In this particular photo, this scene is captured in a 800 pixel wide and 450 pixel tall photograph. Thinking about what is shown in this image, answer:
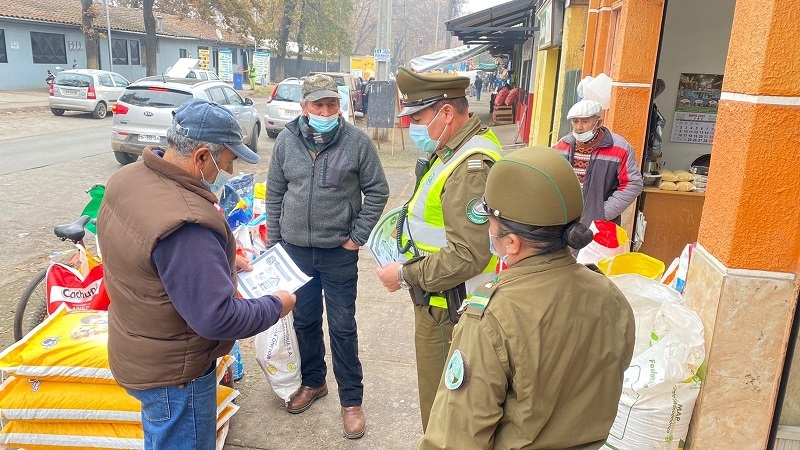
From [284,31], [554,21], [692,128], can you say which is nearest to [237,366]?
[692,128]

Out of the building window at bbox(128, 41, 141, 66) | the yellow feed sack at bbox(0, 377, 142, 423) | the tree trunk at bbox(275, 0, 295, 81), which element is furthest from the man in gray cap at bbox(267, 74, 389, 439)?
the tree trunk at bbox(275, 0, 295, 81)

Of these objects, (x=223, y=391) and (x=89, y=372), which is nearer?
(x=89, y=372)

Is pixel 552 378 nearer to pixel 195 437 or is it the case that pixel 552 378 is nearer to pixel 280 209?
pixel 195 437

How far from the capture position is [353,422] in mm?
3504

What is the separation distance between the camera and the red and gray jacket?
4535mm

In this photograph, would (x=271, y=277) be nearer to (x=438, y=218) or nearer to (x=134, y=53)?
(x=438, y=218)

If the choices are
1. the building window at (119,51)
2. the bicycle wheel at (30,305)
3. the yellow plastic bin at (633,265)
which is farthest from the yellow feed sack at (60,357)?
the building window at (119,51)

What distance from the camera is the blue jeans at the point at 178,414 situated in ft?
7.33

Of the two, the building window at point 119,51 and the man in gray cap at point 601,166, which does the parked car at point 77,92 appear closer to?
the building window at point 119,51

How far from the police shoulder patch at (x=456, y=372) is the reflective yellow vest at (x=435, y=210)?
98 cm

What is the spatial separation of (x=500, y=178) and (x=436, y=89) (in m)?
1.12

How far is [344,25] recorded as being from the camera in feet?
154

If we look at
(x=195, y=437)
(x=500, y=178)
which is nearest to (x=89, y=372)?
(x=195, y=437)

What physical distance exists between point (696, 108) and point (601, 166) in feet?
7.78
